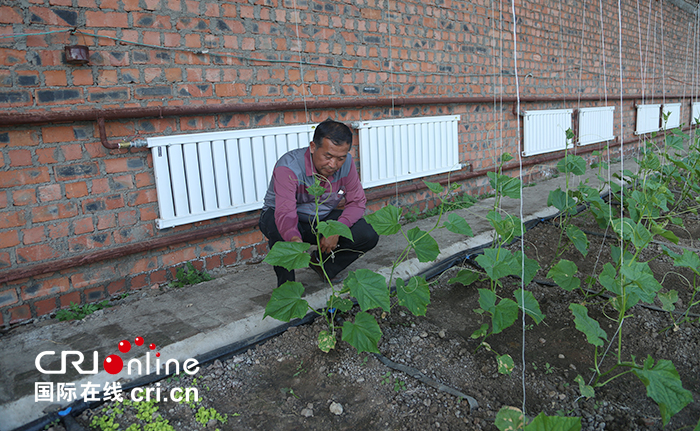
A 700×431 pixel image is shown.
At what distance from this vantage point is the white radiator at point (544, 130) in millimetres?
5125

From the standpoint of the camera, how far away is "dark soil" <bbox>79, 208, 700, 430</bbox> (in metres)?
1.47

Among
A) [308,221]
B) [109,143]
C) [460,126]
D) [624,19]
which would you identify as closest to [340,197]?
[308,221]

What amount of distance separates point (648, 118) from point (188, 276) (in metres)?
8.20

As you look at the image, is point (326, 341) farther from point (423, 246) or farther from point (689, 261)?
point (689, 261)

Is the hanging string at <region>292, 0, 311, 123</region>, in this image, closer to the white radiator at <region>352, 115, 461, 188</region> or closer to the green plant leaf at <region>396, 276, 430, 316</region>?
the white radiator at <region>352, 115, 461, 188</region>

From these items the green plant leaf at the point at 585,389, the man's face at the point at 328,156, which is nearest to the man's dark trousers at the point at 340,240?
the man's face at the point at 328,156

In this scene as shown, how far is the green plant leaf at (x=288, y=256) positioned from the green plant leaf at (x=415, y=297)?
0.42 metres

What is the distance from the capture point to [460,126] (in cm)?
434

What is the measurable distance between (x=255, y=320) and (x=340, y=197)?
806 millimetres

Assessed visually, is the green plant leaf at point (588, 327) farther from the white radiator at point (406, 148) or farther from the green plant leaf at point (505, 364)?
the white radiator at point (406, 148)

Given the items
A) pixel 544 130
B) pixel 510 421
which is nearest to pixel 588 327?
pixel 510 421

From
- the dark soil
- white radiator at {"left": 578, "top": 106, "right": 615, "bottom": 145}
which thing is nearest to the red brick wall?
the dark soil

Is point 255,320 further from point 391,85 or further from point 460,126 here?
point 460,126
